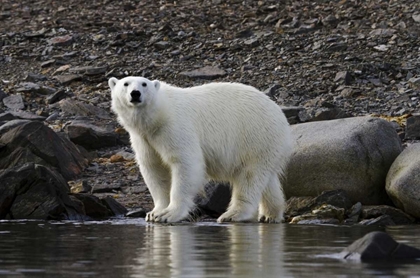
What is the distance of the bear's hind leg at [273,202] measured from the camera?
1255 cm

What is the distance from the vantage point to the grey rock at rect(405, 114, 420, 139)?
1630 centimetres

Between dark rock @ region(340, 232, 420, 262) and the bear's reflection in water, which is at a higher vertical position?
dark rock @ region(340, 232, 420, 262)

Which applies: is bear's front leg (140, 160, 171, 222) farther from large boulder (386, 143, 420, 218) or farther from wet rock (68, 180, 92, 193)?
Result: large boulder (386, 143, 420, 218)

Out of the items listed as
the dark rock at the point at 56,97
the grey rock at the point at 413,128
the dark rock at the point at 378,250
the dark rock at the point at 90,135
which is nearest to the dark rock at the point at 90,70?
the dark rock at the point at 56,97

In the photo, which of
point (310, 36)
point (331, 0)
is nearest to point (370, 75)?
point (310, 36)

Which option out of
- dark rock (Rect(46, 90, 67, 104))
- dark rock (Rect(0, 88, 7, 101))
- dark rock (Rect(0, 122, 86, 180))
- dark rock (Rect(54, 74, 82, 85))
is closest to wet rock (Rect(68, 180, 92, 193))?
dark rock (Rect(0, 122, 86, 180))

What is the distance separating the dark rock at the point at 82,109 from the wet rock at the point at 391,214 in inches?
312

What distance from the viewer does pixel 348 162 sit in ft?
42.6

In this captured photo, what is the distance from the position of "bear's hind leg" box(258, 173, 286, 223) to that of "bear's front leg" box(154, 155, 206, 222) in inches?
38.6

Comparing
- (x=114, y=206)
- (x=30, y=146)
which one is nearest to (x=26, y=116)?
(x=30, y=146)

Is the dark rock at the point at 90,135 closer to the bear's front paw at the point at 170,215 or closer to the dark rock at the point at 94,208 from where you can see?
the dark rock at the point at 94,208

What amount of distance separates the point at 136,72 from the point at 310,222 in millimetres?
11163

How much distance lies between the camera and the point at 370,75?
2086cm

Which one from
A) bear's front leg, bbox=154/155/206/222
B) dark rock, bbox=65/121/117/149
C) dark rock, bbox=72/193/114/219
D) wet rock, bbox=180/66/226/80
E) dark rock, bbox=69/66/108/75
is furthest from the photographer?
dark rock, bbox=69/66/108/75
